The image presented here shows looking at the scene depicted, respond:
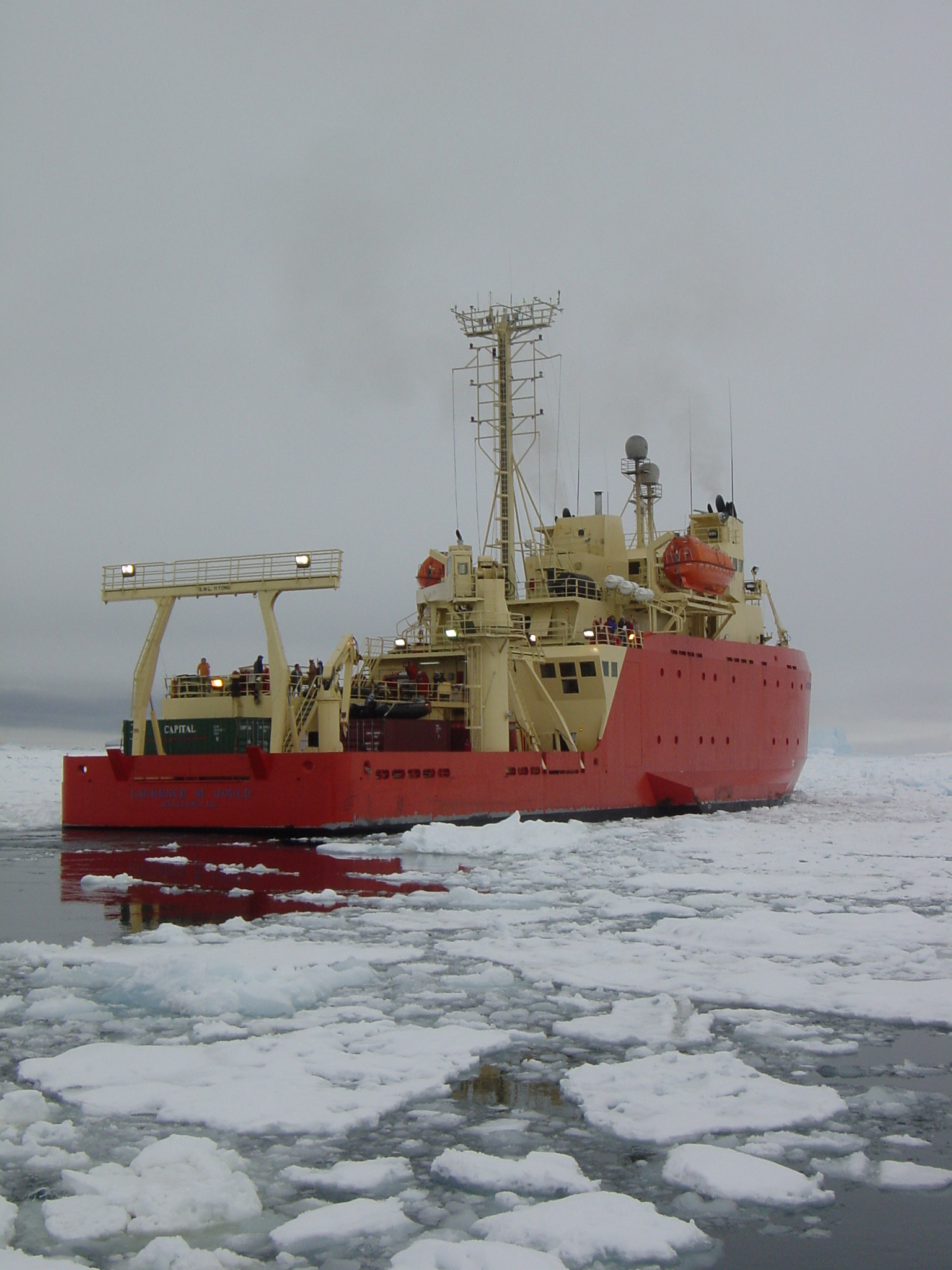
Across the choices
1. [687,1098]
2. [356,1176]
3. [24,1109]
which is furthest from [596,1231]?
[24,1109]

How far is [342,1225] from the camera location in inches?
179

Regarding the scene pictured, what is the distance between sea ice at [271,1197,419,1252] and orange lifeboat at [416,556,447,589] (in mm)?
25216

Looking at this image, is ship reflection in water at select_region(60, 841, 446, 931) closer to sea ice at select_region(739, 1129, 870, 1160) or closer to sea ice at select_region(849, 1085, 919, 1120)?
sea ice at select_region(849, 1085, 919, 1120)

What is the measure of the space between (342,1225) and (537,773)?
20096 millimetres

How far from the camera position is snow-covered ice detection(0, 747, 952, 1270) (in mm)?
4617

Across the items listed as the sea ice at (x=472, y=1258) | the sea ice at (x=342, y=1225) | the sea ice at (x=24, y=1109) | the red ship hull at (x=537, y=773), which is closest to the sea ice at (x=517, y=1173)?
the sea ice at (x=342, y=1225)

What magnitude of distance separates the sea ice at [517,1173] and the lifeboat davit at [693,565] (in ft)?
85.5

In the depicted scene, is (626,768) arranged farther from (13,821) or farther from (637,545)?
(13,821)

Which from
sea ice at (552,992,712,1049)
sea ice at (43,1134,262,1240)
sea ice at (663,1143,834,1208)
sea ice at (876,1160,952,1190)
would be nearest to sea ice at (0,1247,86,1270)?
sea ice at (43,1134,262,1240)

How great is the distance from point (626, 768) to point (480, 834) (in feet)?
28.5

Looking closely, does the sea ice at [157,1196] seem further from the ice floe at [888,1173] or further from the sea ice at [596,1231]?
the ice floe at [888,1173]

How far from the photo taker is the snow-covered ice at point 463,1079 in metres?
4.62

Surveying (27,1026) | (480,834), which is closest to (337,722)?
(480,834)

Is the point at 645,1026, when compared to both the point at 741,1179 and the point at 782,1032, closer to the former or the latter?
the point at 782,1032
